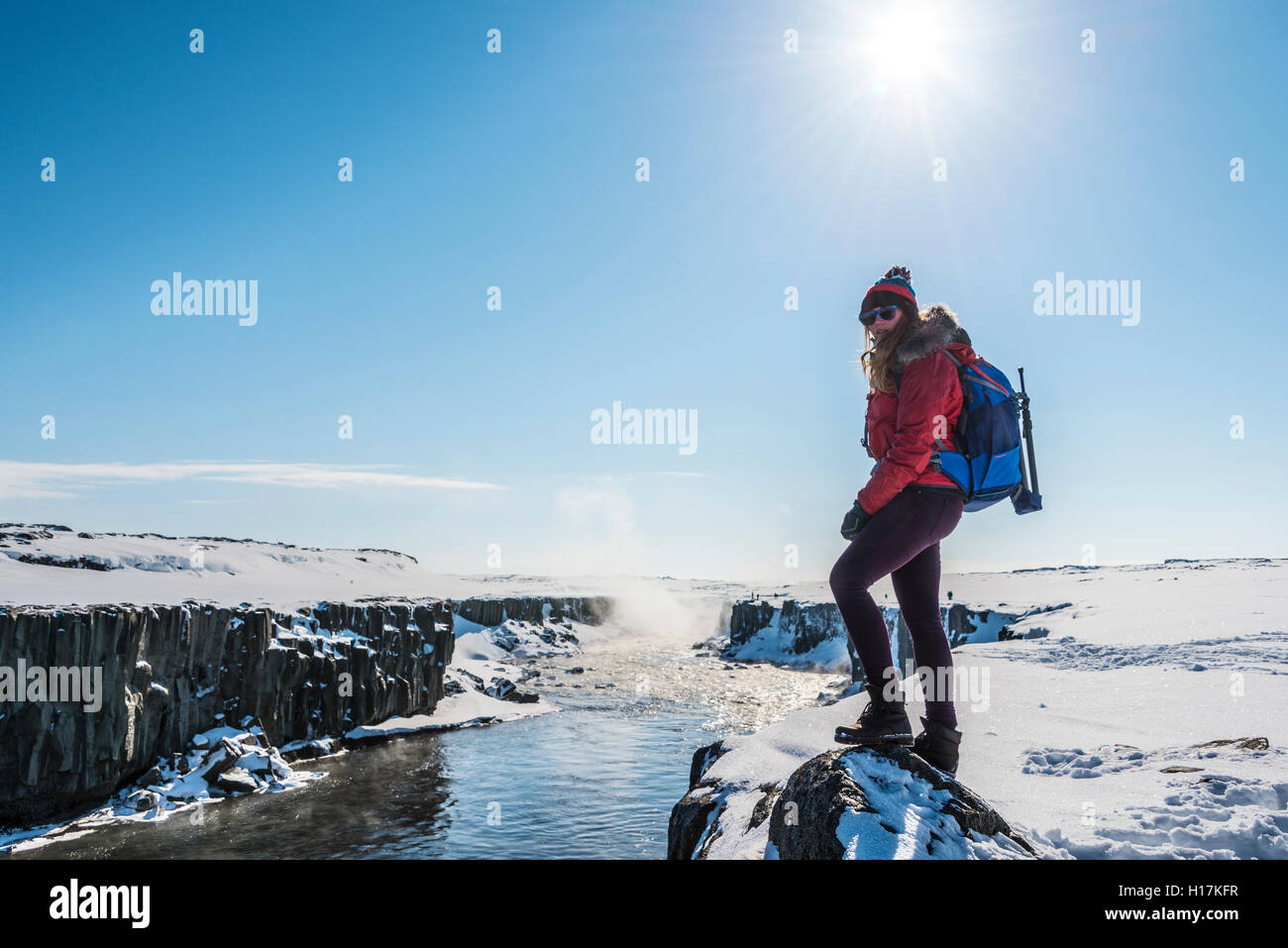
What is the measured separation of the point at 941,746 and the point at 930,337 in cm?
246

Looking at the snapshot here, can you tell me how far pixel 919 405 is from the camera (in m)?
3.98

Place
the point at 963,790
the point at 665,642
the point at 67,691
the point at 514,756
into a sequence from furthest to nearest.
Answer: the point at 665,642, the point at 514,756, the point at 67,691, the point at 963,790

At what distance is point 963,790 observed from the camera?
3.63 meters

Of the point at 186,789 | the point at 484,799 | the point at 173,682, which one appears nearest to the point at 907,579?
the point at 484,799

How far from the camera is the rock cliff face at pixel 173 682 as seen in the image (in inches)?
835

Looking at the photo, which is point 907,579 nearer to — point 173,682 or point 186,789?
point 186,789

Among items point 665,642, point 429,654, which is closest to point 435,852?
point 429,654

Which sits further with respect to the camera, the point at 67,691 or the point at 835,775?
the point at 67,691

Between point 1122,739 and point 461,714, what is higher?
point 1122,739

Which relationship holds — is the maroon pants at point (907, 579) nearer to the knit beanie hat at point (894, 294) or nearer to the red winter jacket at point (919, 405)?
the red winter jacket at point (919, 405)

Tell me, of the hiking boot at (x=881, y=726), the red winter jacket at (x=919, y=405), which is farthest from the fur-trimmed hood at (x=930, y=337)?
the hiking boot at (x=881, y=726)

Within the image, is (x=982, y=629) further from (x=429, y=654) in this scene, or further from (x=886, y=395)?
(x=886, y=395)
